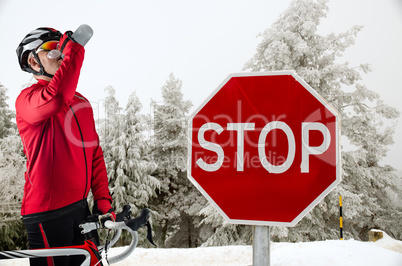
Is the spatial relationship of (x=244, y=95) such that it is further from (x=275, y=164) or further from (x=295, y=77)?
(x=275, y=164)

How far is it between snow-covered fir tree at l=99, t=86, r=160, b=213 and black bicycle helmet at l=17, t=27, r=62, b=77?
11560 millimetres

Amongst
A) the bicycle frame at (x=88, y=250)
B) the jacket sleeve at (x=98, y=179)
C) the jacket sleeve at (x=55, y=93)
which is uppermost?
the jacket sleeve at (x=55, y=93)

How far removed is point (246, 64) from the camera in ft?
39.3

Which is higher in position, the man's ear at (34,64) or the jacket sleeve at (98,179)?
the man's ear at (34,64)

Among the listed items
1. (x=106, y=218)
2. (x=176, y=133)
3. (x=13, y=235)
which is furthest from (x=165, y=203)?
(x=106, y=218)

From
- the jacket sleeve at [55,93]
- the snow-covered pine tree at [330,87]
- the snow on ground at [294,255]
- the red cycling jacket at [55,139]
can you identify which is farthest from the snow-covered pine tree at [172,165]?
the jacket sleeve at [55,93]

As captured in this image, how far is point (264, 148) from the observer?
1355 millimetres

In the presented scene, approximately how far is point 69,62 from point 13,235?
9562 millimetres

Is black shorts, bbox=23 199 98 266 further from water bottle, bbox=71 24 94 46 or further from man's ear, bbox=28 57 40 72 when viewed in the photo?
water bottle, bbox=71 24 94 46

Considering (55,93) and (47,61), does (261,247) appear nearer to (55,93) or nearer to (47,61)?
(55,93)

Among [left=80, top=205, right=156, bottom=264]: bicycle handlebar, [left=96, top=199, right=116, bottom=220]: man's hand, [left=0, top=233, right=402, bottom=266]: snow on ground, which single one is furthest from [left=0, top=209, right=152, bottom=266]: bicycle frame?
[left=0, top=233, right=402, bottom=266]: snow on ground

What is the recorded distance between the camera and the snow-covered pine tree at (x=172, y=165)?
16.7 m

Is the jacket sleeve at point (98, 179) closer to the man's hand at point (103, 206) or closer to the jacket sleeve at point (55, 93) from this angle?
the man's hand at point (103, 206)

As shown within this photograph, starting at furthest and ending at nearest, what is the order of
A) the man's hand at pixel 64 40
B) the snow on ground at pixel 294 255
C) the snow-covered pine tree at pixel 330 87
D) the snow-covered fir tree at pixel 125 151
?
the snow-covered fir tree at pixel 125 151, the snow-covered pine tree at pixel 330 87, the snow on ground at pixel 294 255, the man's hand at pixel 64 40
